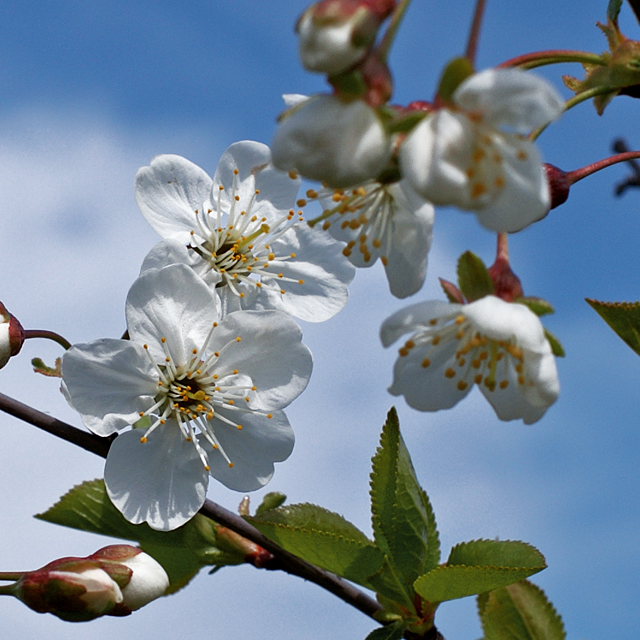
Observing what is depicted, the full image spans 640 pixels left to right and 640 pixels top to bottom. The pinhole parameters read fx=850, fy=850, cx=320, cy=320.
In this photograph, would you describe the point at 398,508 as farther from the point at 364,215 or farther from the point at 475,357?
the point at 364,215

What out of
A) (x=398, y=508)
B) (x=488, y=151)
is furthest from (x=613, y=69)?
(x=398, y=508)

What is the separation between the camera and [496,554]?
1.76 metres

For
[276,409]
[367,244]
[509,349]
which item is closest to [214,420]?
[276,409]

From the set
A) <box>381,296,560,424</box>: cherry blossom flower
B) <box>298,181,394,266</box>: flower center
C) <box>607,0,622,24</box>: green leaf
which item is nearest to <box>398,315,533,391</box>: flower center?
<box>381,296,560,424</box>: cherry blossom flower

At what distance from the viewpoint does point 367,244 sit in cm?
159

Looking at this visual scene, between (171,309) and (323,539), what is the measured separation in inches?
23.1

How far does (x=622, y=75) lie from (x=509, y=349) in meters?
0.70

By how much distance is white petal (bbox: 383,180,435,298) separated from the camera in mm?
1452

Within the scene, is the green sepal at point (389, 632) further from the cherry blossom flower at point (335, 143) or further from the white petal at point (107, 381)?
the cherry blossom flower at point (335, 143)

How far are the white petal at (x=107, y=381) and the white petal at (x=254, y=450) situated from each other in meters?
0.20

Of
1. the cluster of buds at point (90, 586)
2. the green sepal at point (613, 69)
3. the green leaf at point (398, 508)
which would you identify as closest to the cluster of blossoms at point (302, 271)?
the cluster of buds at point (90, 586)

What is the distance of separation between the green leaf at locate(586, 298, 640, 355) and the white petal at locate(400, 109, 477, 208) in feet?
2.24

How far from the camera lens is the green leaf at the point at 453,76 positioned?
1061 mm

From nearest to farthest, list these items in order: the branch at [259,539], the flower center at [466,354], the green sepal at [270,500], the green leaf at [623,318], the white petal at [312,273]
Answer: the flower center at [466,354], the green leaf at [623,318], the branch at [259,539], the green sepal at [270,500], the white petal at [312,273]
